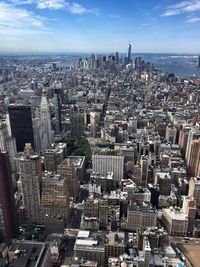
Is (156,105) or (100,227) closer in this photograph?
(100,227)

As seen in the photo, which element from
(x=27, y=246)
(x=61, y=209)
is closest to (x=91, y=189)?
(x=61, y=209)

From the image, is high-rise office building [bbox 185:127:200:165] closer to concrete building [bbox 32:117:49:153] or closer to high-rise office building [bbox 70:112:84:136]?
high-rise office building [bbox 70:112:84:136]

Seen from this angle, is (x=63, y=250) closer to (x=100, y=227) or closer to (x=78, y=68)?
(x=100, y=227)

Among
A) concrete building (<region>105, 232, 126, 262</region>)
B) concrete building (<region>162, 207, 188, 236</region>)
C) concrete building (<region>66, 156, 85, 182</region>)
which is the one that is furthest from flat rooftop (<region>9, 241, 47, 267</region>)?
concrete building (<region>66, 156, 85, 182</region>)

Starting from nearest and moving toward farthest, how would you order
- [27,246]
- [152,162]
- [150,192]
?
[27,246] < [150,192] < [152,162]

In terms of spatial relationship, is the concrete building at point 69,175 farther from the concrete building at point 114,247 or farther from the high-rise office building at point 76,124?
the high-rise office building at point 76,124

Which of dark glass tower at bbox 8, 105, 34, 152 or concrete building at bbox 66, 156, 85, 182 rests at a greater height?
dark glass tower at bbox 8, 105, 34, 152

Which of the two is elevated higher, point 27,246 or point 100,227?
point 27,246
